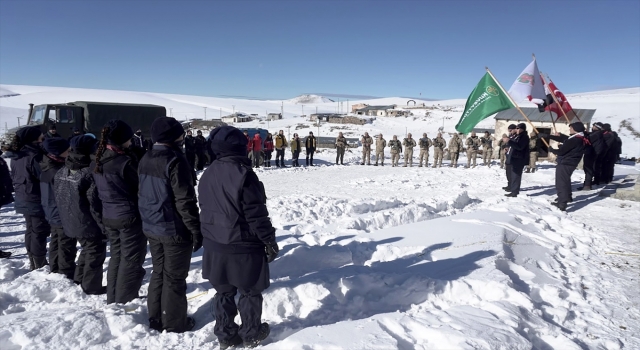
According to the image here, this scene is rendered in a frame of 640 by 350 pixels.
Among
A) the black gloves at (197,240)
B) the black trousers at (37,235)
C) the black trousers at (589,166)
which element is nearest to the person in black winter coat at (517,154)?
the black trousers at (589,166)

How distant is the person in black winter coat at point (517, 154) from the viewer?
8.00 m

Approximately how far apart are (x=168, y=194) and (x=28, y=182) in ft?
9.09

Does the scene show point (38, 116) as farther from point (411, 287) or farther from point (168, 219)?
point (411, 287)

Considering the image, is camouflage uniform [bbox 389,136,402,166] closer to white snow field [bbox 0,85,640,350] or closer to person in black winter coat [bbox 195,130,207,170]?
person in black winter coat [bbox 195,130,207,170]

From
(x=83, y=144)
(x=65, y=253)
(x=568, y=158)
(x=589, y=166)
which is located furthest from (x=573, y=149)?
(x=65, y=253)

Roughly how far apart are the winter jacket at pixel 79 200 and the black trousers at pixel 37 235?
1.09 m

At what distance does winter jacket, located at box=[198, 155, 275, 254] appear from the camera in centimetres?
258

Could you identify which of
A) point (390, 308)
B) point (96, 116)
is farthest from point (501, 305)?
point (96, 116)

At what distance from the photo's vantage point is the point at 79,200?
3.62 metres

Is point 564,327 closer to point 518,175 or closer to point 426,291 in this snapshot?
point 426,291

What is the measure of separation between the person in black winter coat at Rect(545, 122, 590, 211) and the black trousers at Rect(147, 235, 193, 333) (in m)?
6.91

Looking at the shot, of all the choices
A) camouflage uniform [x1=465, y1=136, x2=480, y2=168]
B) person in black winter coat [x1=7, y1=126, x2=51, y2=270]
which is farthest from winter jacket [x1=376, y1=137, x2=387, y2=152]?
person in black winter coat [x1=7, y1=126, x2=51, y2=270]

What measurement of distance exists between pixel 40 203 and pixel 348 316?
3.78 m

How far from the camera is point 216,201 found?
267cm
